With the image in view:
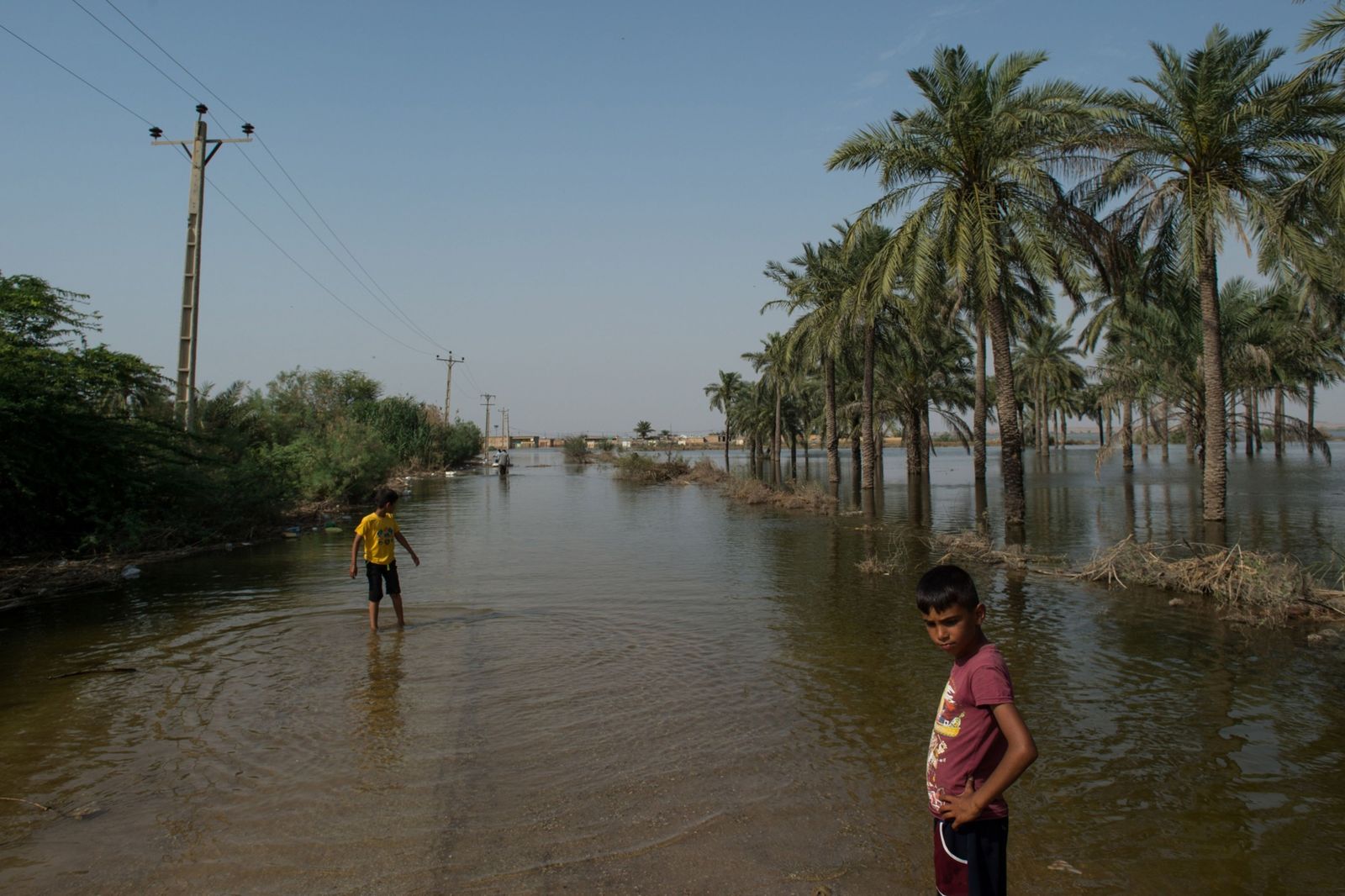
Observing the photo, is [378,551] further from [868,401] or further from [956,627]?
[868,401]

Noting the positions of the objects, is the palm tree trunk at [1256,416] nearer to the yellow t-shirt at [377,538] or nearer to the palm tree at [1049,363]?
the palm tree at [1049,363]

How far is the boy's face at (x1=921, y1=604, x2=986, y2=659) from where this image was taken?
9.63 feet

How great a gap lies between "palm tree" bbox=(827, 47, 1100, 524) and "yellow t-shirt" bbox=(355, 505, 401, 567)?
42.4 feet

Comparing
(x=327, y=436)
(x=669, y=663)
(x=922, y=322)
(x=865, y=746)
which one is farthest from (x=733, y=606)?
(x=327, y=436)

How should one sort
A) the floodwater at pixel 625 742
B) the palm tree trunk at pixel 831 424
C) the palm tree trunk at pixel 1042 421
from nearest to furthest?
the floodwater at pixel 625 742 < the palm tree trunk at pixel 831 424 < the palm tree trunk at pixel 1042 421

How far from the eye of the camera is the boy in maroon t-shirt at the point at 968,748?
8.96ft

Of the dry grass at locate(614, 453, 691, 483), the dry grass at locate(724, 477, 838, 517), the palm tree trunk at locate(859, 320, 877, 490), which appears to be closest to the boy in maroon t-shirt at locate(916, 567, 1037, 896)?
the dry grass at locate(724, 477, 838, 517)

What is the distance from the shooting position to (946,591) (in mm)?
2932

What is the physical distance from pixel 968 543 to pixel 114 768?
13.8m

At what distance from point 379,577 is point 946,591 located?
822 centimetres

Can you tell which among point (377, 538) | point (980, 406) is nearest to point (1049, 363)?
point (980, 406)

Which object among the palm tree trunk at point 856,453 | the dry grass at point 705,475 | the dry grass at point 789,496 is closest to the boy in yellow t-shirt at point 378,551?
the dry grass at point 789,496

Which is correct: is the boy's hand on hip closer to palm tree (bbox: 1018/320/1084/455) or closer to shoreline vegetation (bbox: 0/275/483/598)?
shoreline vegetation (bbox: 0/275/483/598)

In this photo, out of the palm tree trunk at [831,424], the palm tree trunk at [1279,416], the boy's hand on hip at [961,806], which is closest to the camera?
the boy's hand on hip at [961,806]
